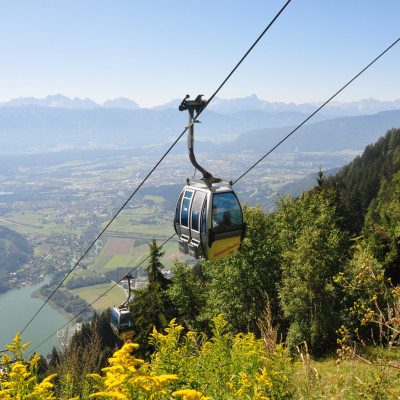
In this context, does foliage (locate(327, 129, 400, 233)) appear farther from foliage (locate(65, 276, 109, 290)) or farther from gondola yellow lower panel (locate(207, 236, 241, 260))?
foliage (locate(65, 276, 109, 290))

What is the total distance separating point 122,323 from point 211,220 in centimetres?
649

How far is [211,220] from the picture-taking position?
7.62 metres

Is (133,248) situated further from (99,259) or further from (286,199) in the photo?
(286,199)

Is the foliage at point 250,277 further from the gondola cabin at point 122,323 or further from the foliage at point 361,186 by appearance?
the foliage at point 361,186

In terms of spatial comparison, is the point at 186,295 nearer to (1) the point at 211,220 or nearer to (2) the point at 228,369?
(1) the point at 211,220

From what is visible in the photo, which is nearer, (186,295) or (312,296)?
(312,296)

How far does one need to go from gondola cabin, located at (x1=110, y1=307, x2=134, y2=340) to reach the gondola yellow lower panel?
222 inches

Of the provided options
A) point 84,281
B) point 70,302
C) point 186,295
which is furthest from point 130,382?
point 84,281

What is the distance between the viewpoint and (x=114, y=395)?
2.81 m

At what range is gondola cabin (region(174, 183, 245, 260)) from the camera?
7676mm

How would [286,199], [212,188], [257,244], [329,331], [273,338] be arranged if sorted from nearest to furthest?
1. [273,338]
2. [212,188]
3. [329,331]
4. [257,244]
5. [286,199]

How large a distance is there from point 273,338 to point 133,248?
170362mm

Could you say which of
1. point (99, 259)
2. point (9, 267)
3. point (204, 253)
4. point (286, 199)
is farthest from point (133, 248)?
point (204, 253)

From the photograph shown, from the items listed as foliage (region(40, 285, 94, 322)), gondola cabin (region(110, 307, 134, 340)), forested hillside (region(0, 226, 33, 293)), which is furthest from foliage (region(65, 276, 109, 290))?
gondola cabin (region(110, 307, 134, 340))
